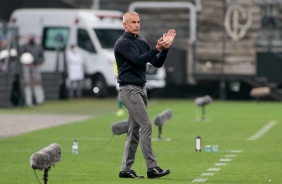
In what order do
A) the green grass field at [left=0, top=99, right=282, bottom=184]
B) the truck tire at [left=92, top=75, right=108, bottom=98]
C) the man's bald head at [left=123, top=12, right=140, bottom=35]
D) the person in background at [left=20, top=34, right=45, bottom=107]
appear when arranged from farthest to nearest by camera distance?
1. the truck tire at [left=92, top=75, right=108, bottom=98]
2. the person in background at [left=20, top=34, right=45, bottom=107]
3. the green grass field at [left=0, top=99, right=282, bottom=184]
4. the man's bald head at [left=123, top=12, right=140, bottom=35]

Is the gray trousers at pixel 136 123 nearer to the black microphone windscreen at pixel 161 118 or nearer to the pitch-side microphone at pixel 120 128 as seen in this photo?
the pitch-side microphone at pixel 120 128

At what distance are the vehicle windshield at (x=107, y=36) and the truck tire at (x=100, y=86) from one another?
46.4 inches

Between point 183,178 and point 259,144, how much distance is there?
656 cm

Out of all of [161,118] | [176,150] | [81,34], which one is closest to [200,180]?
[176,150]

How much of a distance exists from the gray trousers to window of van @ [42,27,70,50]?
2668 centimetres

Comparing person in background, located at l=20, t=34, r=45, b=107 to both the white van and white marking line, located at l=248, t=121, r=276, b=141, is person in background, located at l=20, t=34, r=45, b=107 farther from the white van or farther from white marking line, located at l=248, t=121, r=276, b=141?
white marking line, located at l=248, t=121, r=276, b=141

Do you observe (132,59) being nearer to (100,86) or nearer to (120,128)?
(120,128)

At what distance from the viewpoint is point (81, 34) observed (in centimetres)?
4228

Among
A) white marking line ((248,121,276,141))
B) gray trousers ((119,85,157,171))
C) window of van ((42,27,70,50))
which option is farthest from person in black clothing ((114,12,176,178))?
window of van ((42,27,70,50))

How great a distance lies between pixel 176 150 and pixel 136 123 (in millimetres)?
5272

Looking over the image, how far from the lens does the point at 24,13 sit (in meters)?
42.6

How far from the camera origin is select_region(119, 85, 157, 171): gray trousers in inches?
613

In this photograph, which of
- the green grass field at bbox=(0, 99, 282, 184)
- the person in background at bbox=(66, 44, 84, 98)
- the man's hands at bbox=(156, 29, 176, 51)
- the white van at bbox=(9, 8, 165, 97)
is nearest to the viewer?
the man's hands at bbox=(156, 29, 176, 51)

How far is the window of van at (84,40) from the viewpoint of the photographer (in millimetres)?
42094
